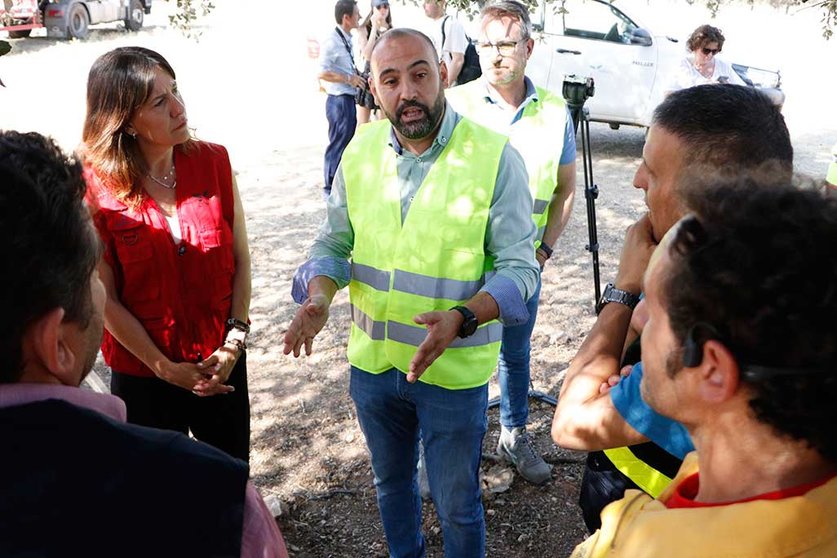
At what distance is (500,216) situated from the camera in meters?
2.45

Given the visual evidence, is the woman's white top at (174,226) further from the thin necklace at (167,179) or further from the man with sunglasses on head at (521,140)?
the man with sunglasses on head at (521,140)

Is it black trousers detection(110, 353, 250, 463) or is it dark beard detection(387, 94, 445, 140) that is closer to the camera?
dark beard detection(387, 94, 445, 140)

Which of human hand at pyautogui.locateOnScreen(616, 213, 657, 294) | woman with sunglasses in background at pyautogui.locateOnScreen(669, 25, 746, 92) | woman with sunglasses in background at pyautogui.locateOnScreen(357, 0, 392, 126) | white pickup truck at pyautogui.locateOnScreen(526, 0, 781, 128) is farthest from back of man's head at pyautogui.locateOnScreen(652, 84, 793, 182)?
white pickup truck at pyautogui.locateOnScreen(526, 0, 781, 128)

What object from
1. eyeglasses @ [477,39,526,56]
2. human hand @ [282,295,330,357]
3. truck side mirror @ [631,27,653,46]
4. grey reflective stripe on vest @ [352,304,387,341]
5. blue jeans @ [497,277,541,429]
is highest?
eyeglasses @ [477,39,526,56]

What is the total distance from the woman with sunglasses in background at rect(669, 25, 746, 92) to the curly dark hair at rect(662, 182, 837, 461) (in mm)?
6077

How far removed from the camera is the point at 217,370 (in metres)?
2.65

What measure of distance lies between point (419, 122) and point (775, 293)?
1684mm

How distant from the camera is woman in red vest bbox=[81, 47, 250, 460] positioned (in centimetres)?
250

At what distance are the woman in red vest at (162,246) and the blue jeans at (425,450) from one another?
556mm

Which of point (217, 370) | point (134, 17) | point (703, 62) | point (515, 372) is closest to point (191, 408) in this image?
point (217, 370)

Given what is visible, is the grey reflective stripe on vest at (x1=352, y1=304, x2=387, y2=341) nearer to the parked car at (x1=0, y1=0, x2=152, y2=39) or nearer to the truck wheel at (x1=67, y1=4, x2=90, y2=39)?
the parked car at (x1=0, y1=0, x2=152, y2=39)

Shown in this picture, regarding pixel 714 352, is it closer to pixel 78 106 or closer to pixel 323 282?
pixel 323 282

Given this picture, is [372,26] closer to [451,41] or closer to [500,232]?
[451,41]

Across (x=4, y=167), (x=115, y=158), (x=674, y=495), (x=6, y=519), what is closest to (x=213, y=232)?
(x=115, y=158)
